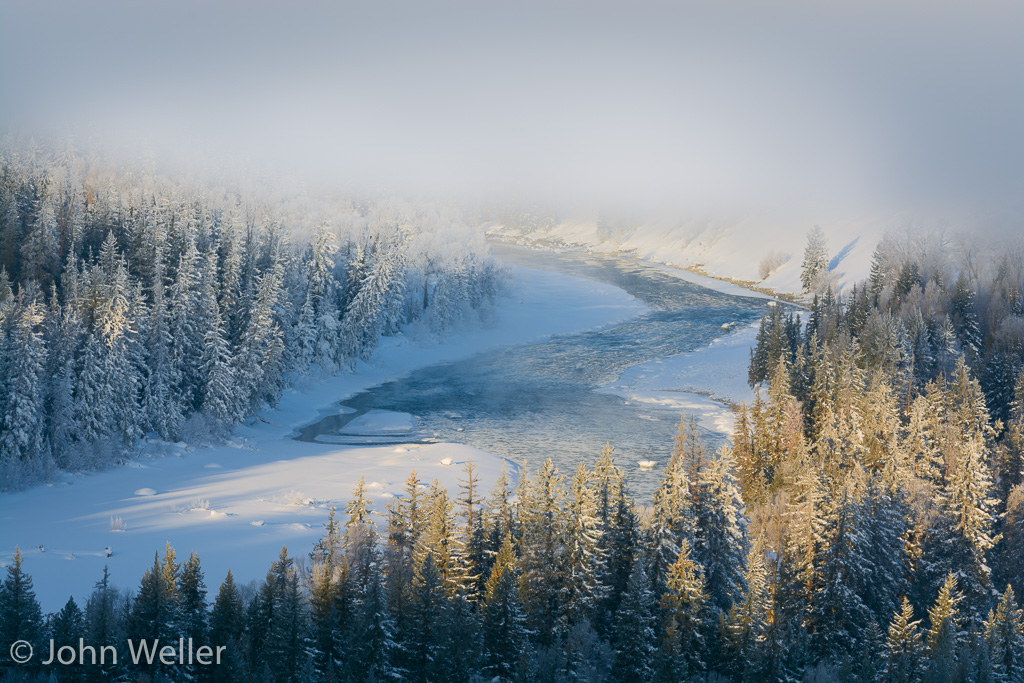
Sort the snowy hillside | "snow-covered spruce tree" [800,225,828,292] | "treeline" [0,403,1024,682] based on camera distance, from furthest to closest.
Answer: the snowy hillside
"snow-covered spruce tree" [800,225,828,292]
"treeline" [0,403,1024,682]

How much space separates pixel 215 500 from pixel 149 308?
19.8m

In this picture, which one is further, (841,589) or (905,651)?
(841,589)

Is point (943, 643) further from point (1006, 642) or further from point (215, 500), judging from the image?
point (215, 500)

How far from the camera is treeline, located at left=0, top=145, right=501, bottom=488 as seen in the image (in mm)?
47719

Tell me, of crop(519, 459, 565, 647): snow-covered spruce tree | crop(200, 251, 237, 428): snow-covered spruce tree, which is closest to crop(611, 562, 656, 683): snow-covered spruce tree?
crop(519, 459, 565, 647): snow-covered spruce tree

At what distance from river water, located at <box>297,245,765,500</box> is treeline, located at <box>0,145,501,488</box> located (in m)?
8.24

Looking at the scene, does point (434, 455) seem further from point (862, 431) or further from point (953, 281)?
point (953, 281)

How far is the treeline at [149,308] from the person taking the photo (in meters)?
47.7

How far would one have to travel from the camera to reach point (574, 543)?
31.2m

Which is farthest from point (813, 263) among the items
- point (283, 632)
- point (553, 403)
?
point (283, 632)

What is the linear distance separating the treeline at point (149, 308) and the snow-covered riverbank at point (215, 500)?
2.61m

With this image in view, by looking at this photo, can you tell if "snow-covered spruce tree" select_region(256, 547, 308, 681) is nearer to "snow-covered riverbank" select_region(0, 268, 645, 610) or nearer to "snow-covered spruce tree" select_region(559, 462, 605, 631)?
"snow-covered riverbank" select_region(0, 268, 645, 610)

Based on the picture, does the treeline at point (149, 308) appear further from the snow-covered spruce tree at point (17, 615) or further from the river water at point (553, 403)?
the snow-covered spruce tree at point (17, 615)

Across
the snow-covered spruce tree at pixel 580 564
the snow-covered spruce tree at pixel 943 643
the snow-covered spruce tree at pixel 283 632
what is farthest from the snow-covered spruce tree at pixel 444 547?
the snow-covered spruce tree at pixel 943 643
